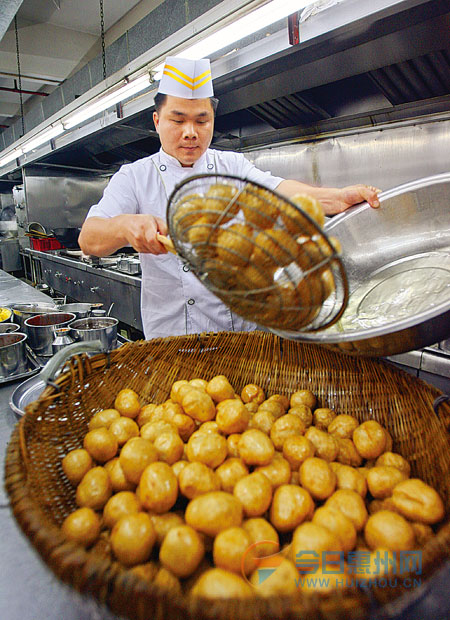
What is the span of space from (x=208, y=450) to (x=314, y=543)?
0.32 meters

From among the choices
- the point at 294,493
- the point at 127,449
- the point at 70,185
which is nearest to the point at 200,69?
the point at 127,449

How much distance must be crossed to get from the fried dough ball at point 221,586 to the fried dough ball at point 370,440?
495 millimetres

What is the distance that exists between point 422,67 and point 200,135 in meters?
1.51

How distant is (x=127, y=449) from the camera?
873mm

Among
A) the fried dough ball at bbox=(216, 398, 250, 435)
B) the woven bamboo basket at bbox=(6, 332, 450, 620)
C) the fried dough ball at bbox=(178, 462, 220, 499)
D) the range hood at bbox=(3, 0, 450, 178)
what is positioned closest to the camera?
the woven bamboo basket at bbox=(6, 332, 450, 620)

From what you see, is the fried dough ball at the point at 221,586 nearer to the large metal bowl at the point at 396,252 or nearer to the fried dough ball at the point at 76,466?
the fried dough ball at the point at 76,466

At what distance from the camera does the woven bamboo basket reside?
48 centimetres

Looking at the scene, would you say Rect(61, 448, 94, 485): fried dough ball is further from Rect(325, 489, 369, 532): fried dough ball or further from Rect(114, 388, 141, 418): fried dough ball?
Rect(325, 489, 369, 532): fried dough ball

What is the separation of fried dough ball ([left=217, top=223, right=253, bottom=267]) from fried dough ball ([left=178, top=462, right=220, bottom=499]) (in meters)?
0.46

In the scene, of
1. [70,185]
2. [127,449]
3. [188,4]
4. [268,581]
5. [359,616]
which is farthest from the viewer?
[70,185]

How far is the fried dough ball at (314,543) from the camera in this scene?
0.66 metres

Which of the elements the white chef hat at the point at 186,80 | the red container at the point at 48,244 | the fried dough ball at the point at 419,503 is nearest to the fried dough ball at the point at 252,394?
the fried dough ball at the point at 419,503

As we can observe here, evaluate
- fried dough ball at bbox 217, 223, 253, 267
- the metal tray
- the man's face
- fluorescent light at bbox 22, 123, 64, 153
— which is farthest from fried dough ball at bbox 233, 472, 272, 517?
fluorescent light at bbox 22, 123, 64, 153

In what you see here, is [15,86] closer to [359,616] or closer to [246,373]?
[246,373]
